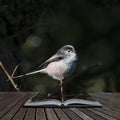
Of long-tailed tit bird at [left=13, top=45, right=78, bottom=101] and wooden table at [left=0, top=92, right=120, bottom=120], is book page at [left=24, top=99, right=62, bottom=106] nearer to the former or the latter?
wooden table at [left=0, top=92, right=120, bottom=120]

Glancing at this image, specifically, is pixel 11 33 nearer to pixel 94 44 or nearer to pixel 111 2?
pixel 111 2

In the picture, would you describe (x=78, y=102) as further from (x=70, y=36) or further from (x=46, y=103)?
(x=70, y=36)

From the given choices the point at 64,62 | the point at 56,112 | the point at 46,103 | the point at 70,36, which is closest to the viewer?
the point at 56,112

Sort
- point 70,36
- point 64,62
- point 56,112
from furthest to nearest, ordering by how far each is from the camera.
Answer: point 70,36 → point 64,62 → point 56,112

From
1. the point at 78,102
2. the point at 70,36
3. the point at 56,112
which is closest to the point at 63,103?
the point at 78,102

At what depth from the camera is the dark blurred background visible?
752 centimetres

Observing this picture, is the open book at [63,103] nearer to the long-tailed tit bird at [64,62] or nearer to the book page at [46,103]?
the book page at [46,103]

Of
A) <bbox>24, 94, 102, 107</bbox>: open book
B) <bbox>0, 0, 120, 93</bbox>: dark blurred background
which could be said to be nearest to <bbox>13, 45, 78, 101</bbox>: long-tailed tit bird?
<bbox>24, 94, 102, 107</bbox>: open book

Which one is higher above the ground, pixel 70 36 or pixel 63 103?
pixel 70 36

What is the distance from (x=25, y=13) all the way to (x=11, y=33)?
331 millimetres

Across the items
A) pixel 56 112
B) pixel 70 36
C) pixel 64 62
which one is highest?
pixel 70 36

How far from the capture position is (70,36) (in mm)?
11094

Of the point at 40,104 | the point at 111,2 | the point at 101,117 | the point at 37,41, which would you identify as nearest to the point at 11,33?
the point at 111,2

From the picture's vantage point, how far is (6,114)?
3.59 m
